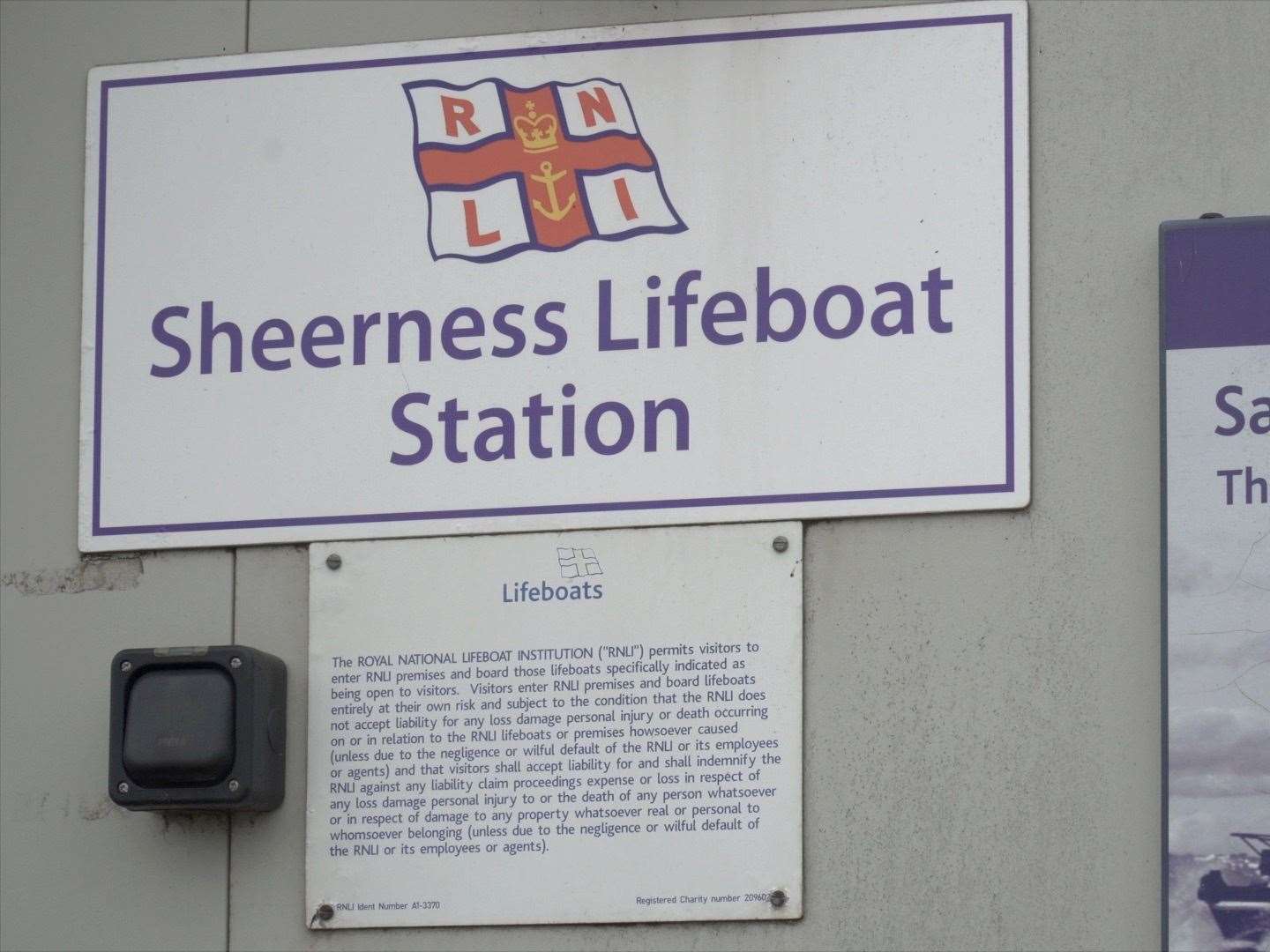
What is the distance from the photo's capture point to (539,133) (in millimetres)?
4336

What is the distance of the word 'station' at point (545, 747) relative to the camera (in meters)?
3.96

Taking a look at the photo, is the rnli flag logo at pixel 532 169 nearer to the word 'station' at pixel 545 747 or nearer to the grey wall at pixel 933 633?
the grey wall at pixel 933 633

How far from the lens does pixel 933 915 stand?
3871mm

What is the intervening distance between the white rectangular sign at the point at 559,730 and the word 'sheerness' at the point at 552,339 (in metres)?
0.19

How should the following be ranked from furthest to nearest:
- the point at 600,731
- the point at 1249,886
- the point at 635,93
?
1. the point at 635,93
2. the point at 600,731
3. the point at 1249,886

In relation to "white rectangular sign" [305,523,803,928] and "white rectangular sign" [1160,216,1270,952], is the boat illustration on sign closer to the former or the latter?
"white rectangular sign" [1160,216,1270,952]

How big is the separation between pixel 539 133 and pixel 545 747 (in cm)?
124

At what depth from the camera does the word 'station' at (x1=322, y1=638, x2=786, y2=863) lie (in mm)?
3959

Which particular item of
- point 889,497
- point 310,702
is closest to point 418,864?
point 310,702

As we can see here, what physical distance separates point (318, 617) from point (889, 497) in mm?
1132

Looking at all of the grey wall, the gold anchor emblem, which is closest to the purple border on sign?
the grey wall

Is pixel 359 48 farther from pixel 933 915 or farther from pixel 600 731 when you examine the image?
pixel 933 915

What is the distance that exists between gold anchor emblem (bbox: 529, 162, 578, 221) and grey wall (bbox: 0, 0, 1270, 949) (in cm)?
33

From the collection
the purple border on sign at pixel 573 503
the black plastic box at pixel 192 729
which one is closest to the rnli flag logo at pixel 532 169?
the purple border on sign at pixel 573 503
